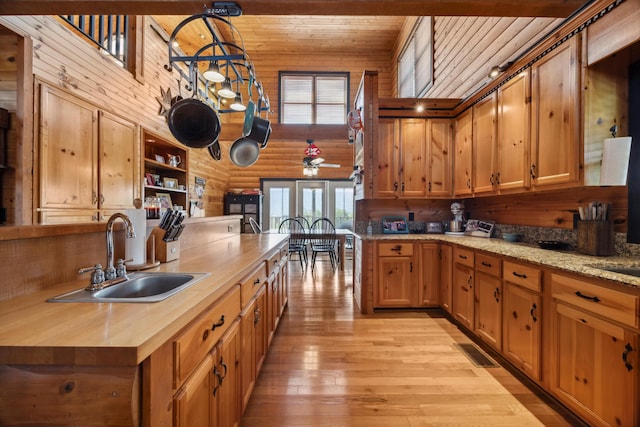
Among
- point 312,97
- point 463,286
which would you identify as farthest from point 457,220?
point 312,97

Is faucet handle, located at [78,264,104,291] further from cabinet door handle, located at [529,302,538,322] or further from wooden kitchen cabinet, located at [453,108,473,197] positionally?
wooden kitchen cabinet, located at [453,108,473,197]

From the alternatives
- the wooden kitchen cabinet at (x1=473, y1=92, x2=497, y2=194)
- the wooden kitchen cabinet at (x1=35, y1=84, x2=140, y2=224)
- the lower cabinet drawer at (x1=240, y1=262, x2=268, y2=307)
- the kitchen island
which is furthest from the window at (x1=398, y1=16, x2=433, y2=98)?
the kitchen island

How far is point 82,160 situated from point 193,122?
207 cm

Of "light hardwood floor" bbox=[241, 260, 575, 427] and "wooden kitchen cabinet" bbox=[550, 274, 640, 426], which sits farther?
"light hardwood floor" bbox=[241, 260, 575, 427]

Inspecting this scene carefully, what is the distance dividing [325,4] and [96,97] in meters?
2.93

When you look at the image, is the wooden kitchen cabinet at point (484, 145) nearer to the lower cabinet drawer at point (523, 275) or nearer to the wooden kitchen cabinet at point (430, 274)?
the wooden kitchen cabinet at point (430, 274)

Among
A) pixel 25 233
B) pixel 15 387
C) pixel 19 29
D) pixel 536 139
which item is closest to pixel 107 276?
pixel 25 233

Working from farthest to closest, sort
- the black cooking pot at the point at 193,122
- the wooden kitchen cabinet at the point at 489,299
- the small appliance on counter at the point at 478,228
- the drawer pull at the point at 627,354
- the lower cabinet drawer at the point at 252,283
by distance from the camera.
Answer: the small appliance on counter at the point at 478,228, the wooden kitchen cabinet at the point at 489,299, the black cooking pot at the point at 193,122, the lower cabinet drawer at the point at 252,283, the drawer pull at the point at 627,354

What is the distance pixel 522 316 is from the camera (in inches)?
75.1

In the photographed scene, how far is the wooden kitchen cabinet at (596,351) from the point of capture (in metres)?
1.24

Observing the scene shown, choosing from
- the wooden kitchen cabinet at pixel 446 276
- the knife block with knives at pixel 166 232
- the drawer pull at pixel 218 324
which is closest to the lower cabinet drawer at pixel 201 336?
the drawer pull at pixel 218 324

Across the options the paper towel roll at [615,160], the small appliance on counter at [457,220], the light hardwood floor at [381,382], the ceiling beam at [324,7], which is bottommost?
the light hardwood floor at [381,382]

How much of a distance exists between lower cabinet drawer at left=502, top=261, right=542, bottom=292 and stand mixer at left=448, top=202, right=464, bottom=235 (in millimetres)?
1413

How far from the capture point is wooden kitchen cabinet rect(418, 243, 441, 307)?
315 centimetres
